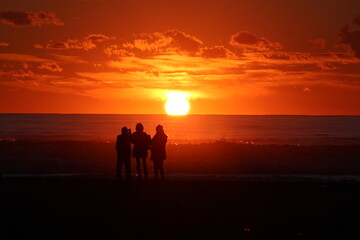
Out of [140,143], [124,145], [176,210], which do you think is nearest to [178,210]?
[176,210]

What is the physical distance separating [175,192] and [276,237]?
619 cm

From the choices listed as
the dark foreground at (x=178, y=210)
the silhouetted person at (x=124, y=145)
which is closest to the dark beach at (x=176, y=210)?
the dark foreground at (x=178, y=210)

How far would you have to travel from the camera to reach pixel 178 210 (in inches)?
480

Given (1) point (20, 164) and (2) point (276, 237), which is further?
(1) point (20, 164)

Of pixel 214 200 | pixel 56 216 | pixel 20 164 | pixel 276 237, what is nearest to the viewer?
pixel 276 237

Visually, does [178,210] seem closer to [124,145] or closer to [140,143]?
[140,143]

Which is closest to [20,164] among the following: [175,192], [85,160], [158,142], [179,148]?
[85,160]

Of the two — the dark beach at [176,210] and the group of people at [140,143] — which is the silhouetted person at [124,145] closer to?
the group of people at [140,143]

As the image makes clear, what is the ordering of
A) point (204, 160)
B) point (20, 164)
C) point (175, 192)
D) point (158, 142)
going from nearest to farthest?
point (175, 192) < point (158, 142) < point (20, 164) < point (204, 160)

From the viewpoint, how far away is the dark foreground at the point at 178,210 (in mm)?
9758

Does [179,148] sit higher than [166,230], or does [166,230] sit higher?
[179,148]

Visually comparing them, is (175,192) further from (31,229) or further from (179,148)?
(179,148)

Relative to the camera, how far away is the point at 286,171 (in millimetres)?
31281

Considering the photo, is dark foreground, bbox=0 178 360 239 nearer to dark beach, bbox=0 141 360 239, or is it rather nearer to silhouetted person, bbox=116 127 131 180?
dark beach, bbox=0 141 360 239
